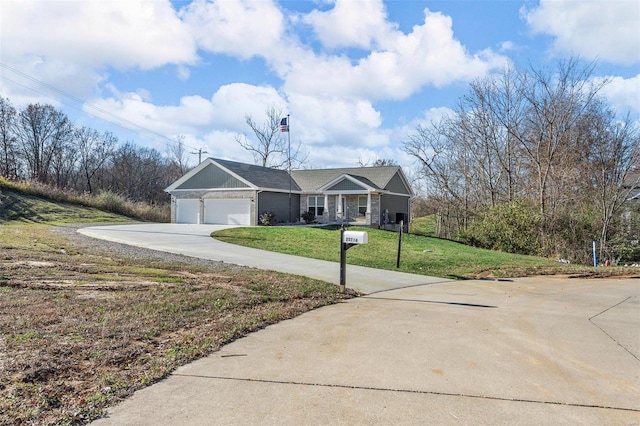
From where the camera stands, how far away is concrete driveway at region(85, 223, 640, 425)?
3.03 meters

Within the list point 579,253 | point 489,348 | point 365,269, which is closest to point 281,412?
point 489,348

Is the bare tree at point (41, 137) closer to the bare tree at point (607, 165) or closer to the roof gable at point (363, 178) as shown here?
the roof gable at point (363, 178)

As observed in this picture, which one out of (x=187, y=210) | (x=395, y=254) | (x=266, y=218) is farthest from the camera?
(x=187, y=210)

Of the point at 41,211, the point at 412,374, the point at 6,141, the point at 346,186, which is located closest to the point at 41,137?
the point at 6,141

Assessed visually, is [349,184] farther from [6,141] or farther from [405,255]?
[6,141]

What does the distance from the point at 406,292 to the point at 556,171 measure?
17993 millimetres

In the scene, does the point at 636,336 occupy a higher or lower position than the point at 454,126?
lower

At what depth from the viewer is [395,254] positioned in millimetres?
15914

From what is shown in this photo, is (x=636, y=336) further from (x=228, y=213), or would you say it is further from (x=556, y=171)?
(x=228, y=213)

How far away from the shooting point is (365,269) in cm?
1177

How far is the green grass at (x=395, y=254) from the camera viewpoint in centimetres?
1293

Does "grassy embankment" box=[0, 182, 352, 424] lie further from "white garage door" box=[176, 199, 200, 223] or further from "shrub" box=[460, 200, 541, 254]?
"white garage door" box=[176, 199, 200, 223]

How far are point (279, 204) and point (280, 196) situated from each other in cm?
57

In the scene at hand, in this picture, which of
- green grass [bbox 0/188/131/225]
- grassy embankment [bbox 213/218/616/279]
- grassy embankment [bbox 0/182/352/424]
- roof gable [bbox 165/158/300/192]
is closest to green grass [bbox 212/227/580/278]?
grassy embankment [bbox 213/218/616/279]
